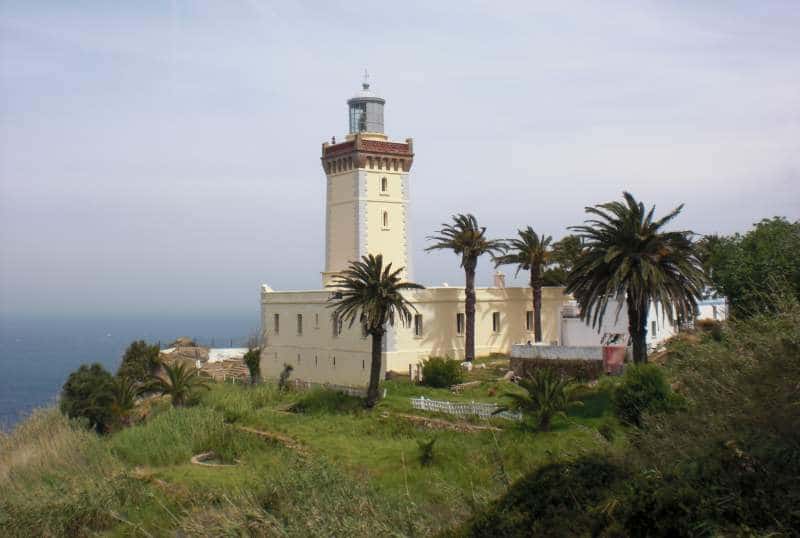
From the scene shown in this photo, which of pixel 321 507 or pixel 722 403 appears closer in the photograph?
pixel 722 403

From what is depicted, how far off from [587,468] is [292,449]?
13.8 metres

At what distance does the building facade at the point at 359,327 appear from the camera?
39531 millimetres

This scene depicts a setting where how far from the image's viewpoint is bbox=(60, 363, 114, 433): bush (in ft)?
116

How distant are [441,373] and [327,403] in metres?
4.59

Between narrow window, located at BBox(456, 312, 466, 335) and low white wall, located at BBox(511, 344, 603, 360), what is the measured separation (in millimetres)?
5265

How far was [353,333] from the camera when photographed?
39.2m

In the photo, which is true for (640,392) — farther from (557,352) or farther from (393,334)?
(393,334)

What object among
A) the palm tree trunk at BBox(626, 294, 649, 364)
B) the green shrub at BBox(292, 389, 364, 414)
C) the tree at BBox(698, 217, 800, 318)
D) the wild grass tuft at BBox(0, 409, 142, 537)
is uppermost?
the tree at BBox(698, 217, 800, 318)

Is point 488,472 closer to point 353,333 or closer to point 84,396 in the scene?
point 353,333

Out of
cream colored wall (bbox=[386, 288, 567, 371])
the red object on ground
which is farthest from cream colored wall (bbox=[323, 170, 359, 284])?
the red object on ground

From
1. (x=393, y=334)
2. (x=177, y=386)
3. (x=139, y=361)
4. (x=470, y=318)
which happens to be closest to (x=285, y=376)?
(x=393, y=334)

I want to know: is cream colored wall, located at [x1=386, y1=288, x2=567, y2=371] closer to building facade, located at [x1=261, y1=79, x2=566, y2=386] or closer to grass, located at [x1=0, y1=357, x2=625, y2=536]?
building facade, located at [x1=261, y1=79, x2=566, y2=386]

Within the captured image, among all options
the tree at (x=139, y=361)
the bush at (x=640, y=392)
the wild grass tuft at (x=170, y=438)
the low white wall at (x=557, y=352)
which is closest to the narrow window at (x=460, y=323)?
the low white wall at (x=557, y=352)

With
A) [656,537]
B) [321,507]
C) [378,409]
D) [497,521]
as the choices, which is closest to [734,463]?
[656,537]
